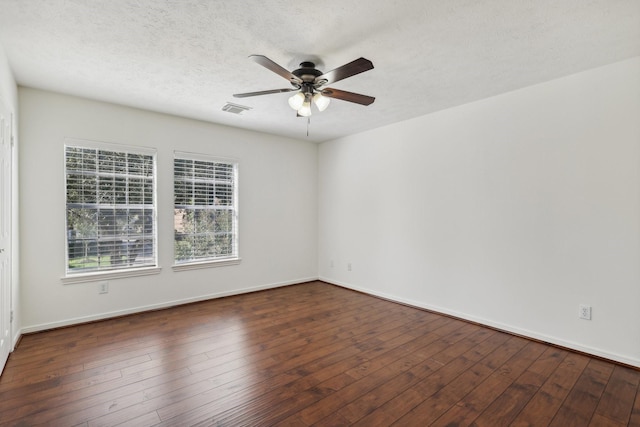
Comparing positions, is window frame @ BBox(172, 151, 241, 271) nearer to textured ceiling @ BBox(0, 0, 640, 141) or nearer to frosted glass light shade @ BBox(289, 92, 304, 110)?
textured ceiling @ BBox(0, 0, 640, 141)

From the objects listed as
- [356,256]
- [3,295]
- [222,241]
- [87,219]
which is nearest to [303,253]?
[356,256]

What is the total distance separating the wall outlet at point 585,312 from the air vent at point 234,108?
4190mm

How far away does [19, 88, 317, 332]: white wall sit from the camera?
10.9 feet

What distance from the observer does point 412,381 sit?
238 cm

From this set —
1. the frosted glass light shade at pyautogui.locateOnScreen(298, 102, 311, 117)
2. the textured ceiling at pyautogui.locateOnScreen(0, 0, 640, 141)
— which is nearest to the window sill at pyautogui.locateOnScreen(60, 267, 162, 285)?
the textured ceiling at pyautogui.locateOnScreen(0, 0, 640, 141)

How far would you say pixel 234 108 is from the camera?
3.88 metres

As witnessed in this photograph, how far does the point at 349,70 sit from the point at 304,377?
237cm

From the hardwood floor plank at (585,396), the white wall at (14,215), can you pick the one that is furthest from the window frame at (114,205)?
the hardwood floor plank at (585,396)

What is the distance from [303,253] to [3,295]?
392cm

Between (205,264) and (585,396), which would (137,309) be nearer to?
(205,264)

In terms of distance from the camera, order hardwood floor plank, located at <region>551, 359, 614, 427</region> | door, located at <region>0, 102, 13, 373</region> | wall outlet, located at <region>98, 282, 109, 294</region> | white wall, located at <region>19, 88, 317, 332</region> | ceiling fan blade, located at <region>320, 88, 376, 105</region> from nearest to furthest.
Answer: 1. hardwood floor plank, located at <region>551, 359, 614, 427</region>
2. door, located at <region>0, 102, 13, 373</region>
3. ceiling fan blade, located at <region>320, 88, 376, 105</region>
4. white wall, located at <region>19, 88, 317, 332</region>
5. wall outlet, located at <region>98, 282, 109, 294</region>

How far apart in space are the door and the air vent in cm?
200

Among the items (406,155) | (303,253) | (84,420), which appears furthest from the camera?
(303,253)

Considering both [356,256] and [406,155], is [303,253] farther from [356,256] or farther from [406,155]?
[406,155]
